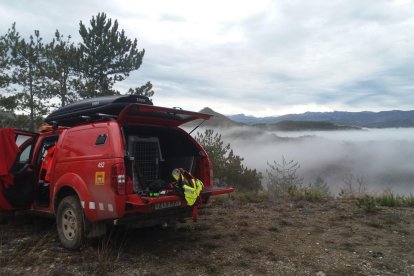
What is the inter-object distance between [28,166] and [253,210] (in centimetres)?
456

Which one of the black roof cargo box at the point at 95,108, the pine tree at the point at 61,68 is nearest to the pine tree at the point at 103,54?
the pine tree at the point at 61,68

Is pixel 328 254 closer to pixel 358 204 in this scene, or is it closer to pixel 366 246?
pixel 366 246

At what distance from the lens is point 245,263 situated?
5.30 meters

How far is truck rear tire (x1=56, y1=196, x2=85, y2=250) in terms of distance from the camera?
5.64m

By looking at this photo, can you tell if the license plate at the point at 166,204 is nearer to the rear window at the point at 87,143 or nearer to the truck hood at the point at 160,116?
the rear window at the point at 87,143

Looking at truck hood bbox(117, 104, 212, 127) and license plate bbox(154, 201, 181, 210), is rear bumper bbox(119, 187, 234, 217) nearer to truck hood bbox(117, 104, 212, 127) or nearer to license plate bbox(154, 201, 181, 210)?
license plate bbox(154, 201, 181, 210)

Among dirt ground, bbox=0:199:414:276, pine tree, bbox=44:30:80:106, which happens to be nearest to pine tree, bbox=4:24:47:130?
pine tree, bbox=44:30:80:106

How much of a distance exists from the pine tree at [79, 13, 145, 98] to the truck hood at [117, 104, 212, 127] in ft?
61.2

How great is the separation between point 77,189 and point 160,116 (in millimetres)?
1682

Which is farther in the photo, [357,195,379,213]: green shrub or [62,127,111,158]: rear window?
[357,195,379,213]: green shrub

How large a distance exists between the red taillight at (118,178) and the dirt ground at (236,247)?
2.85 feet

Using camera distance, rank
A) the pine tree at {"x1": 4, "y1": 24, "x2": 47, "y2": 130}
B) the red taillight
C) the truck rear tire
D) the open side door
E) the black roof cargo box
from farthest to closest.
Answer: the pine tree at {"x1": 4, "y1": 24, "x2": 47, "y2": 130}, the open side door, the black roof cargo box, the truck rear tire, the red taillight

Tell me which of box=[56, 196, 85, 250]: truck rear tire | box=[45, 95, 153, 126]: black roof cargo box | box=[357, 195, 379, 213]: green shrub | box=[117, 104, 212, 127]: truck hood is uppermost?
box=[45, 95, 153, 126]: black roof cargo box

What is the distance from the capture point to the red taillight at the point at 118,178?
5.09 meters
